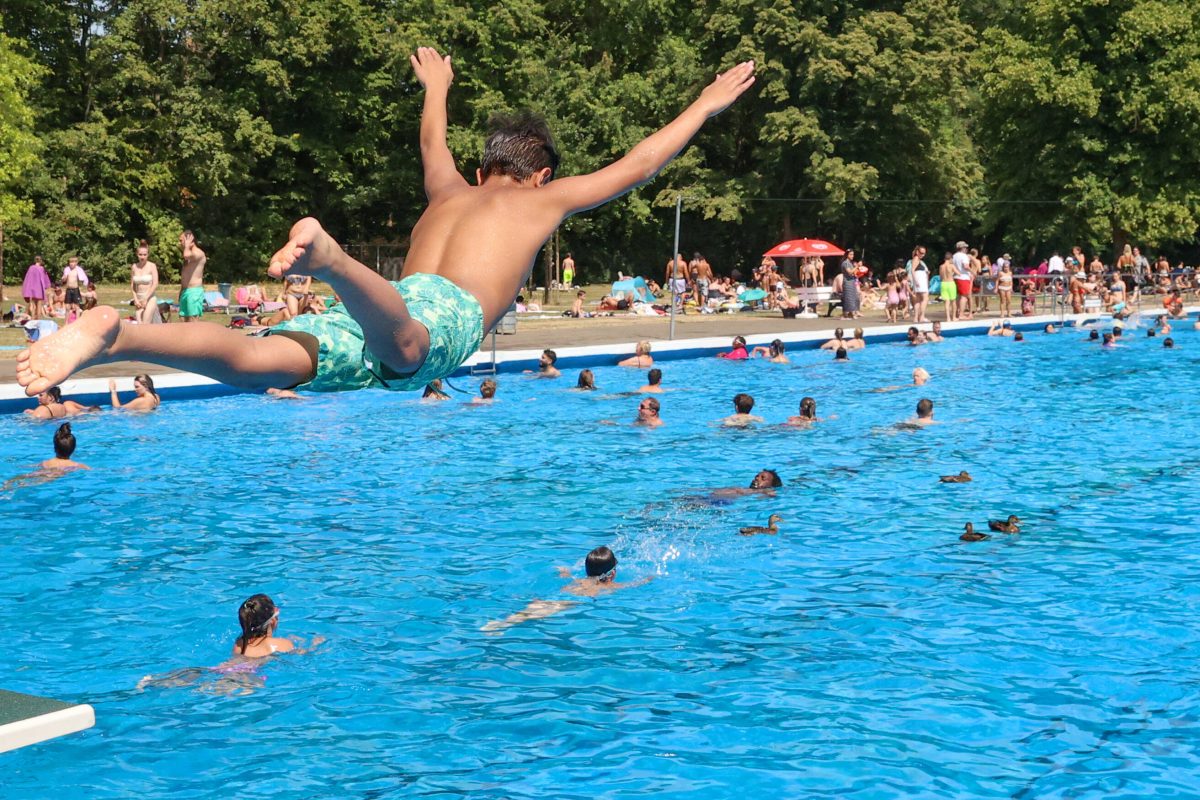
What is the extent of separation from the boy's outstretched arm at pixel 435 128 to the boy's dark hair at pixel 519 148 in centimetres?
24

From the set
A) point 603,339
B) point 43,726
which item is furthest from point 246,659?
point 603,339

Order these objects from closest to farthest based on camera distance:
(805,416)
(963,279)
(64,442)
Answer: (64,442)
(805,416)
(963,279)

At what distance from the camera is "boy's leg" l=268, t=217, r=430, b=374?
3.75m

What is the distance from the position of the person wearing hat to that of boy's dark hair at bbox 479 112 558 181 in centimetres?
2321

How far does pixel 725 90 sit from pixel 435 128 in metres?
1.34

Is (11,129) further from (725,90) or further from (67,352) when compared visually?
(67,352)

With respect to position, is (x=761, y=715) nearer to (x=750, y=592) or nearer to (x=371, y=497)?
(x=750, y=592)

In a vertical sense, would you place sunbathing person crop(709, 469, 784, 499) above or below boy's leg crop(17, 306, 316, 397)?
below

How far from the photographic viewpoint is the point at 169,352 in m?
4.11

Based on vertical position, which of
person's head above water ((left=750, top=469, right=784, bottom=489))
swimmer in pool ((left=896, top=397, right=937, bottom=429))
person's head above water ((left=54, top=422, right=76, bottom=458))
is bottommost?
person's head above water ((left=750, top=469, right=784, bottom=489))

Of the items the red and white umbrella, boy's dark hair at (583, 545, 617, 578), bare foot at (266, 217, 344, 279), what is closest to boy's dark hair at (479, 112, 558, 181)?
bare foot at (266, 217, 344, 279)

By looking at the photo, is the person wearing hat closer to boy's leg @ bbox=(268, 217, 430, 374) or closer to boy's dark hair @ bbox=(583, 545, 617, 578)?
boy's dark hair @ bbox=(583, 545, 617, 578)

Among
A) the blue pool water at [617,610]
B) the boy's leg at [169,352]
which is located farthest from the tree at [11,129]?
the boy's leg at [169,352]

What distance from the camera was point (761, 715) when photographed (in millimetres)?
6809
